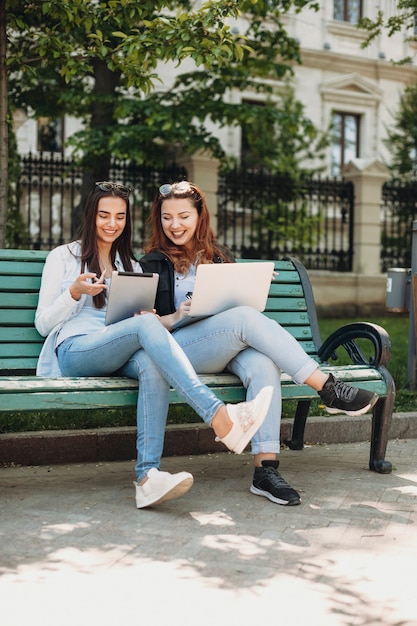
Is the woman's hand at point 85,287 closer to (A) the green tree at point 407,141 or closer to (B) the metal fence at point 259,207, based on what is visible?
(B) the metal fence at point 259,207

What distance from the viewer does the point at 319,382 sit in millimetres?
4605

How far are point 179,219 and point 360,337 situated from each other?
4.19ft

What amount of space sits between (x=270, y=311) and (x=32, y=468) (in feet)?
5.86

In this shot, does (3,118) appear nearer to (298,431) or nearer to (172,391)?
(172,391)

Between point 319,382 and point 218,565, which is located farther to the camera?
point 319,382

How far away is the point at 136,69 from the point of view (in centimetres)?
666

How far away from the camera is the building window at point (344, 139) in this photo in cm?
2469

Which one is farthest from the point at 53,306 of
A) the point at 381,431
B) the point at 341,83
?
the point at 341,83

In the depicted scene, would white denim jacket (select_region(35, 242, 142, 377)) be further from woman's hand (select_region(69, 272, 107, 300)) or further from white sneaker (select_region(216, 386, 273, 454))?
white sneaker (select_region(216, 386, 273, 454))

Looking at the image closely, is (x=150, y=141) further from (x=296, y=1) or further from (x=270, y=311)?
(x=270, y=311)

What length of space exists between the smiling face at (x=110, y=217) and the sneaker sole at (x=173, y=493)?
4.98ft

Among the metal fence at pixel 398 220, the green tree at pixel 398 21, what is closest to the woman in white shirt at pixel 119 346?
the green tree at pixel 398 21

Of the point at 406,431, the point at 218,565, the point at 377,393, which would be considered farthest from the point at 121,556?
the point at 406,431

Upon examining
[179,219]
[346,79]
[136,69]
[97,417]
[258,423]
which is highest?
[346,79]
